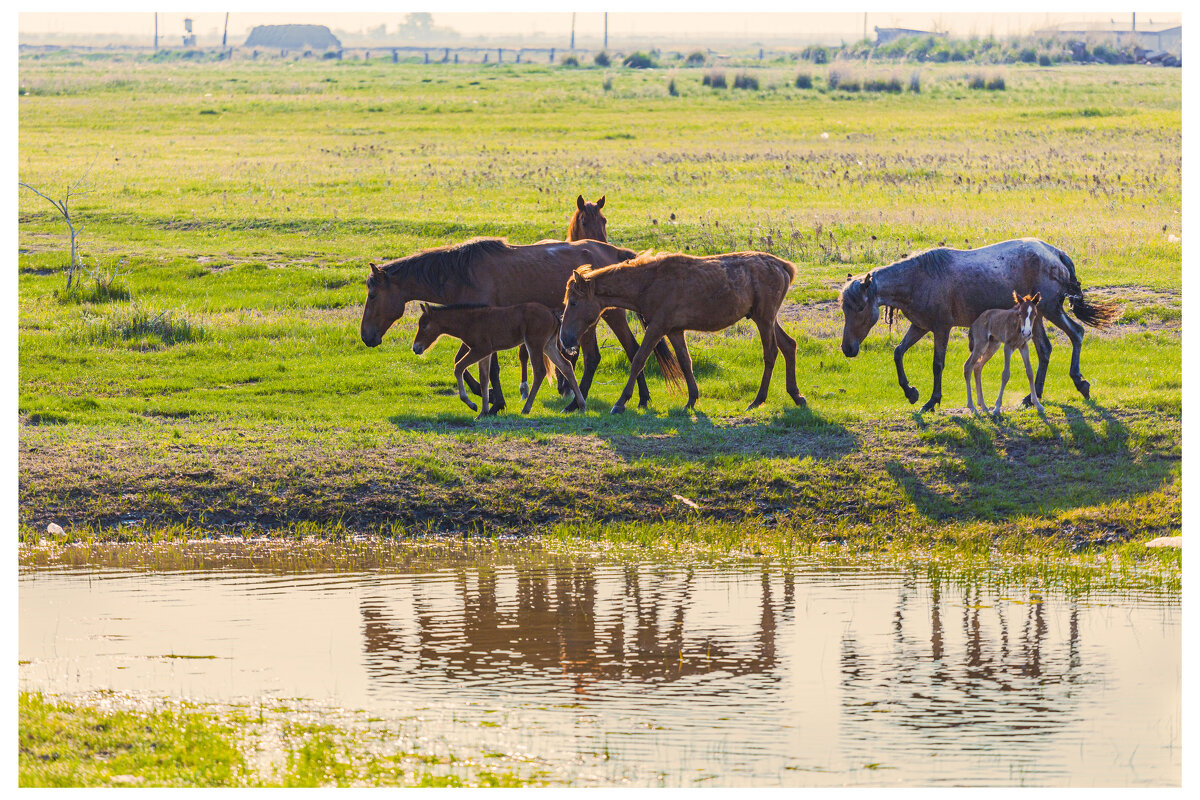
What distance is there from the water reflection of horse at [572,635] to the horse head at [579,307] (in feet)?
15.2

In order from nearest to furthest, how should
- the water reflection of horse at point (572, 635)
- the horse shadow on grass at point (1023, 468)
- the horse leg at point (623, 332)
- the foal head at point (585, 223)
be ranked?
the water reflection of horse at point (572, 635) → the horse shadow on grass at point (1023, 468) → the horse leg at point (623, 332) → the foal head at point (585, 223)

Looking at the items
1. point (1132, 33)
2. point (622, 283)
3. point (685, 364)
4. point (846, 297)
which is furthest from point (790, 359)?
point (1132, 33)

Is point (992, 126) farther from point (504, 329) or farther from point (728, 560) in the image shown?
point (728, 560)

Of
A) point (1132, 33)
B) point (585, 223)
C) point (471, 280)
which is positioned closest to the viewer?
point (471, 280)

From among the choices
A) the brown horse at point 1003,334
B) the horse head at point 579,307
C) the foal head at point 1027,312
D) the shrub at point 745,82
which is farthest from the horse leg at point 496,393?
the shrub at point 745,82

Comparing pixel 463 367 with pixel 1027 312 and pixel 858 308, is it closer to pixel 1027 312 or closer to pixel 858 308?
pixel 858 308

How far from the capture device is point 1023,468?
12531 millimetres

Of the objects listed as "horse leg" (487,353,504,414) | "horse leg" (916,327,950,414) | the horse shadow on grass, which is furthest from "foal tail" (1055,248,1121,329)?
"horse leg" (487,353,504,414)

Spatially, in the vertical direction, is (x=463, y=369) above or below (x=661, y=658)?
above

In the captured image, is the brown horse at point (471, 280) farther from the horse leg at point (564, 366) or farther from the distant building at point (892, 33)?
the distant building at point (892, 33)

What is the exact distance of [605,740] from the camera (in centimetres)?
727

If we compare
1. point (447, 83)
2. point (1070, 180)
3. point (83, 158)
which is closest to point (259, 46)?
point (447, 83)

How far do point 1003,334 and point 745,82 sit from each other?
50.5m

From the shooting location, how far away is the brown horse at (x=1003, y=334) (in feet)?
45.5
